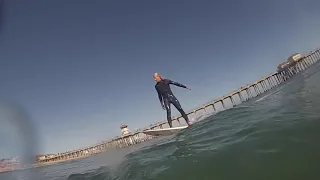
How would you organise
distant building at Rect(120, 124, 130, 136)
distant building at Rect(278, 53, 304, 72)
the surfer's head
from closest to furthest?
the surfer's head
distant building at Rect(120, 124, 130, 136)
distant building at Rect(278, 53, 304, 72)

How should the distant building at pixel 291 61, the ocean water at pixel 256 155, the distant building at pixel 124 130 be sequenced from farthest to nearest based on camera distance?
1. the distant building at pixel 291 61
2. the distant building at pixel 124 130
3. the ocean water at pixel 256 155

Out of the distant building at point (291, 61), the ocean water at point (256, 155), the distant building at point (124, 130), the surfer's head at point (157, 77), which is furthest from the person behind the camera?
the distant building at point (291, 61)

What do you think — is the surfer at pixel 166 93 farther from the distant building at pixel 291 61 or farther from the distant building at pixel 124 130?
the distant building at pixel 291 61

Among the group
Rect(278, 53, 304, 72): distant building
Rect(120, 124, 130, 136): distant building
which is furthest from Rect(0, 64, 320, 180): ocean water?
Rect(278, 53, 304, 72): distant building

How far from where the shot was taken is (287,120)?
699cm

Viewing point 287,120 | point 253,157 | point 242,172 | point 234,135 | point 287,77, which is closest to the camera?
point 242,172

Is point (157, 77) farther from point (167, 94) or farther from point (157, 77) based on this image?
point (167, 94)

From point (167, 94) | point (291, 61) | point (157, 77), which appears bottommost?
point (167, 94)

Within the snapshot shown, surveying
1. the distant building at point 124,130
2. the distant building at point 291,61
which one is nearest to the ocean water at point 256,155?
the distant building at point 124,130

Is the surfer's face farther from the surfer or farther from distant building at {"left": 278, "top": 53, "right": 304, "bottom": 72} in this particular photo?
distant building at {"left": 278, "top": 53, "right": 304, "bottom": 72}

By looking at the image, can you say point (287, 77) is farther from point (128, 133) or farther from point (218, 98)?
point (128, 133)

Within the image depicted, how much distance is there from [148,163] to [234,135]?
2672mm

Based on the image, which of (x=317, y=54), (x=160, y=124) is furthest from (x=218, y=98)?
(x=317, y=54)

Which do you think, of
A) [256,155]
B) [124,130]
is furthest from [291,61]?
[256,155]
